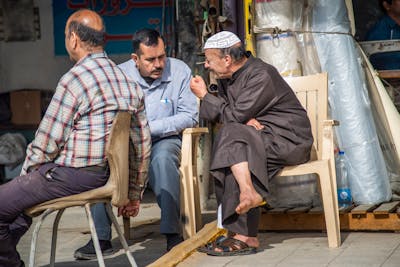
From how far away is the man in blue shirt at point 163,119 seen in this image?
590 centimetres

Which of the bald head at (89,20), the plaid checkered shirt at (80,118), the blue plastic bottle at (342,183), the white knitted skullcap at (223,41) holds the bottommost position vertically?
the blue plastic bottle at (342,183)

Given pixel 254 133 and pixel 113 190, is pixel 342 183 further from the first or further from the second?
pixel 113 190

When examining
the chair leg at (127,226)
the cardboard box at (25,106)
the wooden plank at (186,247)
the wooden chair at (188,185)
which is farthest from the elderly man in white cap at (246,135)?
the cardboard box at (25,106)

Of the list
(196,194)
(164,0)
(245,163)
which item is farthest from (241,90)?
(164,0)

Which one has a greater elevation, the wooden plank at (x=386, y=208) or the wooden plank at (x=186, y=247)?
the wooden plank at (x=386, y=208)

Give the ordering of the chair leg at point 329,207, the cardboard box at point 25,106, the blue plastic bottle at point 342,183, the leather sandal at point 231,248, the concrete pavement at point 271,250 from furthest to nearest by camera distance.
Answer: the cardboard box at point 25,106 < the blue plastic bottle at point 342,183 < the chair leg at point 329,207 < the leather sandal at point 231,248 < the concrete pavement at point 271,250

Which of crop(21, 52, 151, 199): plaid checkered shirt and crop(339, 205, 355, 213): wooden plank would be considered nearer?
crop(21, 52, 151, 199): plaid checkered shirt

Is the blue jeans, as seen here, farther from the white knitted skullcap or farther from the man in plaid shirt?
the man in plaid shirt

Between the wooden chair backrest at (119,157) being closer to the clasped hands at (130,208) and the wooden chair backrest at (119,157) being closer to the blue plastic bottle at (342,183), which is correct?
the clasped hands at (130,208)

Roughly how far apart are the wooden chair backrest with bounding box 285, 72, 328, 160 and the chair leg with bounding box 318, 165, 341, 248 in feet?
1.59

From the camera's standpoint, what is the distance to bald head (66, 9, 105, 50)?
492 cm

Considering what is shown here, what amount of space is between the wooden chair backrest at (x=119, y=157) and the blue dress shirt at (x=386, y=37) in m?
3.23

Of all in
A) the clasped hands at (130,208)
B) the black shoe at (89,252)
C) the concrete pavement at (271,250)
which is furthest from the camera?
the black shoe at (89,252)

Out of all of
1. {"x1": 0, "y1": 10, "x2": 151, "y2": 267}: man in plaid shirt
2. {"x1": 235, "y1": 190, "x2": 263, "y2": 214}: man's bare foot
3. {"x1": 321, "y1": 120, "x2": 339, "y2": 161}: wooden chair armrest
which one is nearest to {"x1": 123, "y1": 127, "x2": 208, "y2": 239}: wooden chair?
{"x1": 235, "y1": 190, "x2": 263, "y2": 214}: man's bare foot
